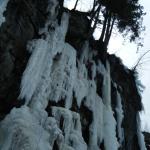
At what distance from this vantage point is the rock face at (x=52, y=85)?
855 cm

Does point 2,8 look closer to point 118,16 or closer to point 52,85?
point 52,85

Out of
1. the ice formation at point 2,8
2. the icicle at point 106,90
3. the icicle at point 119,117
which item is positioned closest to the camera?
the ice formation at point 2,8

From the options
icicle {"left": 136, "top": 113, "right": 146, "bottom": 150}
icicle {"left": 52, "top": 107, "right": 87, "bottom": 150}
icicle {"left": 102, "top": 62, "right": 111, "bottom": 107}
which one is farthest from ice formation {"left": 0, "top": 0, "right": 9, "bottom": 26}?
icicle {"left": 136, "top": 113, "right": 146, "bottom": 150}

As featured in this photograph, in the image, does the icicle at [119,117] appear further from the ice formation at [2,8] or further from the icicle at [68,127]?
the ice formation at [2,8]

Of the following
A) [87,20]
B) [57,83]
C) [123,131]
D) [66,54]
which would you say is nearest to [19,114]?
[57,83]

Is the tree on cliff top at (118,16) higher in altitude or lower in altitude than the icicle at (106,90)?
higher

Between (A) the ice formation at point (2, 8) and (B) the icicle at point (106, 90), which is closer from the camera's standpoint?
(A) the ice formation at point (2, 8)

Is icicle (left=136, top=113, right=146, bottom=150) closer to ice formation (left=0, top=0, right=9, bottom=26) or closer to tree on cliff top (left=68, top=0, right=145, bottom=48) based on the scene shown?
tree on cliff top (left=68, top=0, right=145, bottom=48)

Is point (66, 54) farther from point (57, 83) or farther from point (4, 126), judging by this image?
point (4, 126)

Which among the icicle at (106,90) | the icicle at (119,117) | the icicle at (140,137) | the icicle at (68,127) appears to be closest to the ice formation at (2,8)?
the icicle at (68,127)

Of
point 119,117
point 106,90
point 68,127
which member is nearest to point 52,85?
point 68,127

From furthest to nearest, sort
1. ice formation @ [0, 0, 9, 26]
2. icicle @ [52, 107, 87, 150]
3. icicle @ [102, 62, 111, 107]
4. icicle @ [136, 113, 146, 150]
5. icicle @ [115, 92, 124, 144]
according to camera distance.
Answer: icicle @ [136, 113, 146, 150] → icicle @ [115, 92, 124, 144] → icicle @ [102, 62, 111, 107] → icicle @ [52, 107, 87, 150] → ice formation @ [0, 0, 9, 26]

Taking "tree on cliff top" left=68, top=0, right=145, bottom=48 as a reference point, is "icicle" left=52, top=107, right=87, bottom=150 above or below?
below

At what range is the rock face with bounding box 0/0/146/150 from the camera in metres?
8.55
